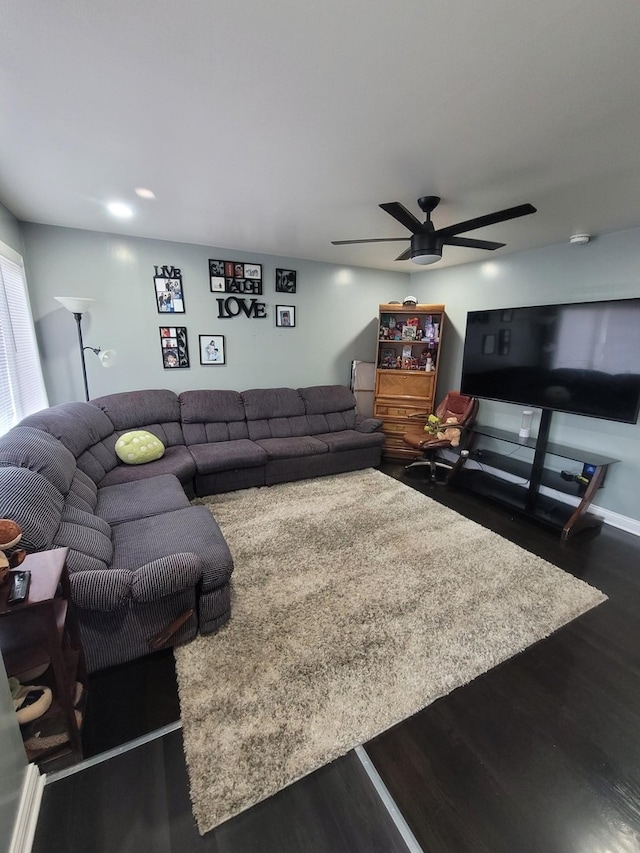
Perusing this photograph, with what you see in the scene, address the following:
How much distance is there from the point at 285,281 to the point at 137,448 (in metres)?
2.56

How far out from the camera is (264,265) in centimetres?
399

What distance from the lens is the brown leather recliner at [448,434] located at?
3.81m

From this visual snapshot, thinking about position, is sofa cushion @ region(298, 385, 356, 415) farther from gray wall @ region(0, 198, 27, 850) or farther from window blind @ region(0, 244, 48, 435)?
gray wall @ region(0, 198, 27, 850)

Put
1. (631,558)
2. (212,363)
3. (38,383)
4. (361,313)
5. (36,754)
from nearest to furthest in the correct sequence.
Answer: (36,754)
(631,558)
(38,383)
(212,363)
(361,313)

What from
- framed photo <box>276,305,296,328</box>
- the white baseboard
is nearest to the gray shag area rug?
the white baseboard

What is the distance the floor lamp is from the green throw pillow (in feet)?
2.59

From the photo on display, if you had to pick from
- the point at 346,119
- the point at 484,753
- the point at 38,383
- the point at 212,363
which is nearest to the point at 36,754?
the point at 484,753

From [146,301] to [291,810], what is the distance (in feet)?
12.9

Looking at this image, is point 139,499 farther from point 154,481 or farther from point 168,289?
point 168,289

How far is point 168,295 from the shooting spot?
11.9 ft

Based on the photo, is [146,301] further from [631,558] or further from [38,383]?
[631,558]

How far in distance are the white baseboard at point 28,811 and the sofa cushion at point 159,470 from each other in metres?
1.79

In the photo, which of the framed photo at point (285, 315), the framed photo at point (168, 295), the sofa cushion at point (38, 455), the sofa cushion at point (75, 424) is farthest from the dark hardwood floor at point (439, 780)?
the framed photo at point (285, 315)

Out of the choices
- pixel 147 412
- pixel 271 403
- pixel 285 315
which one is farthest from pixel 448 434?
pixel 147 412
